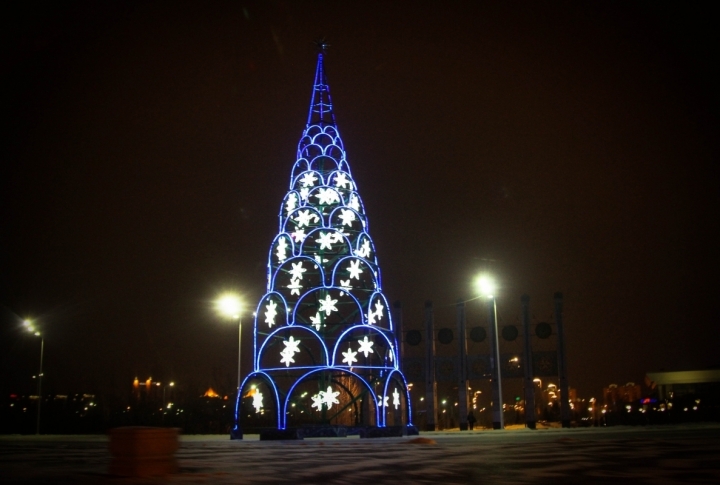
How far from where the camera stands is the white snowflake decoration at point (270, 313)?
112 ft

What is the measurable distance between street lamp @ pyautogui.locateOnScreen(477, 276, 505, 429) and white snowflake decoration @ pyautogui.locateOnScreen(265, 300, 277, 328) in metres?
13.7

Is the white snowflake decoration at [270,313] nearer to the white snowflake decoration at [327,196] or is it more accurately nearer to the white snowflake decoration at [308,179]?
the white snowflake decoration at [327,196]

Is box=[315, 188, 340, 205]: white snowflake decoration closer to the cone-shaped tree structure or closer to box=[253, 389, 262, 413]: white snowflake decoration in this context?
the cone-shaped tree structure

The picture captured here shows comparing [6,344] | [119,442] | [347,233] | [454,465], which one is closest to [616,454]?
[454,465]

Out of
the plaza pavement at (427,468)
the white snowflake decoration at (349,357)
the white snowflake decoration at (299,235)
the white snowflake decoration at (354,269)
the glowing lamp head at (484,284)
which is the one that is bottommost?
the plaza pavement at (427,468)

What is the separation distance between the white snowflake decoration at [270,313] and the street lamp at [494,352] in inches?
538

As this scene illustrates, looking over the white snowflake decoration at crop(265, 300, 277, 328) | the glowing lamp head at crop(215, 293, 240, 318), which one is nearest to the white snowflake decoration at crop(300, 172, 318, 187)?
the white snowflake decoration at crop(265, 300, 277, 328)

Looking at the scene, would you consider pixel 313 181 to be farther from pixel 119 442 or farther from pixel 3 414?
pixel 3 414

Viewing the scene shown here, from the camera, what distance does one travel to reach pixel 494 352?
49625 mm

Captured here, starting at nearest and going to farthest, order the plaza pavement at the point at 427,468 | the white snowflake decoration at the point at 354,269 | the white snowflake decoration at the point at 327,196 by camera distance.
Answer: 1. the plaza pavement at the point at 427,468
2. the white snowflake decoration at the point at 354,269
3. the white snowflake decoration at the point at 327,196

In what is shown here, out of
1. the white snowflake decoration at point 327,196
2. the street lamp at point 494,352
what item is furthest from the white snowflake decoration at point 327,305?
the street lamp at point 494,352

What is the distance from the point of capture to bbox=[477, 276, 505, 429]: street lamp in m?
43.4

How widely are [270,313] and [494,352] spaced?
66.2 ft

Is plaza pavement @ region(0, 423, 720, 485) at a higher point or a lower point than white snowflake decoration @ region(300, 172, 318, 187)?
lower
